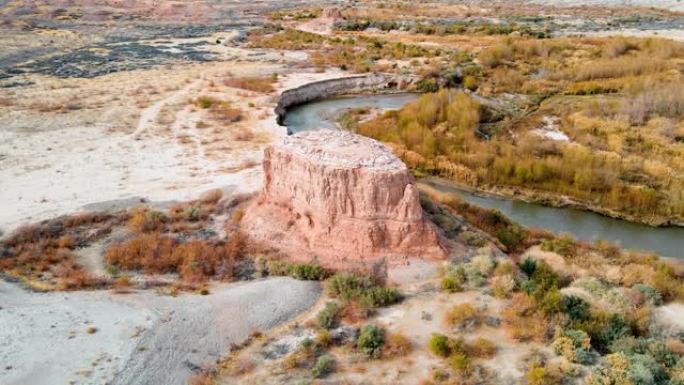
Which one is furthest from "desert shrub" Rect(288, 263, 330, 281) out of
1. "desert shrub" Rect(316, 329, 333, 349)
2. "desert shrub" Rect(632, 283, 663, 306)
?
"desert shrub" Rect(632, 283, 663, 306)

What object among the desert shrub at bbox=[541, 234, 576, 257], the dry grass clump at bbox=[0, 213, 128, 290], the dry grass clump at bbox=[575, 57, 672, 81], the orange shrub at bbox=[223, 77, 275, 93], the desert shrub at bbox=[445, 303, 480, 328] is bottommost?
the desert shrub at bbox=[541, 234, 576, 257]

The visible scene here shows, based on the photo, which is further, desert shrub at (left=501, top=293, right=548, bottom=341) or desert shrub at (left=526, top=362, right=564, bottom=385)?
desert shrub at (left=501, top=293, right=548, bottom=341)

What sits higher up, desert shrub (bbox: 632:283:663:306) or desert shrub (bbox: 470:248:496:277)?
desert shrub (bbox: 470:248:496:277)

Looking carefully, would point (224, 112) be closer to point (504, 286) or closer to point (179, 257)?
point (179, 257)

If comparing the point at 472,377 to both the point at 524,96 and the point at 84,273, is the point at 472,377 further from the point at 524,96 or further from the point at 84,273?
the point at 524,96

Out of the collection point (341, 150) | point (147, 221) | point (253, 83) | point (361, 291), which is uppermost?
point (341, 150)

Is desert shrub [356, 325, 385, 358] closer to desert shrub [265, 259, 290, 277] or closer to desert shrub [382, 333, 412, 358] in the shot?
desert shrub [382, 333, 412, 358]

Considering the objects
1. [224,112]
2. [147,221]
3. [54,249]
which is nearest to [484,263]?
[147,221]
